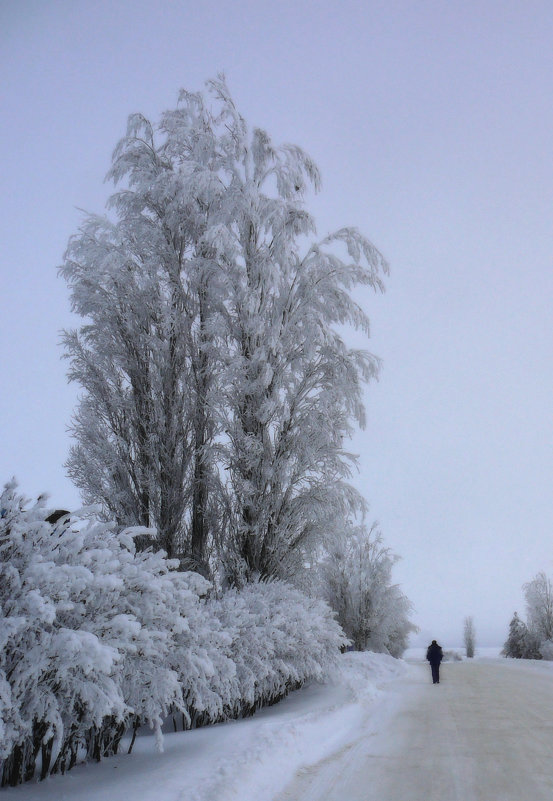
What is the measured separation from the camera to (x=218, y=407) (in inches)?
493

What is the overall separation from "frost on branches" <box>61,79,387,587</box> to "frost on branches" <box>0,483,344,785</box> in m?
5.42

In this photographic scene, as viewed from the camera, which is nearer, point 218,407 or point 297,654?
point 297,654

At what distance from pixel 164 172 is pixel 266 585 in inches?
383

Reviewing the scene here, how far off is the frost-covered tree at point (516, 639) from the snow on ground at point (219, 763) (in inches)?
1740

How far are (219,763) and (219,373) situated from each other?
819cm

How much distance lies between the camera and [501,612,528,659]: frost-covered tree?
4665 centimetres

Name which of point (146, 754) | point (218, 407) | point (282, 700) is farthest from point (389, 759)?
point (218, 407)

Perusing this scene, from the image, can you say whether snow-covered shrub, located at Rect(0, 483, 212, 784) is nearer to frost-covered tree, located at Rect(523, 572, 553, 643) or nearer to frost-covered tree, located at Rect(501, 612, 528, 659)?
frost-covered tree, located at Rect(523, 572, 553, 643)

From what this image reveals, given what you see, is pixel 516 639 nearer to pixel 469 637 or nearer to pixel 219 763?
pixel 469 637

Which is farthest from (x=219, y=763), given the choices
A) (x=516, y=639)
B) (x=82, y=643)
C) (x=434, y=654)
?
(x=516, y=639)

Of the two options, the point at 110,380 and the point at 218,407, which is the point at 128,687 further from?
the point at 110,380

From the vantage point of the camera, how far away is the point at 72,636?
14.3 ft

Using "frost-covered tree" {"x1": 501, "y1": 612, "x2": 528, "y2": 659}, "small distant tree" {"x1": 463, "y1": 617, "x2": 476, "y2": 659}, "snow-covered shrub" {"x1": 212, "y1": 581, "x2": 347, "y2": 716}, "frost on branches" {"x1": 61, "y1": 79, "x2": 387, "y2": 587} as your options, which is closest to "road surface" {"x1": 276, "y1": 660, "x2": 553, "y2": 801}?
"snow-covered shrub" {"x1": 212, "y1": 581, "x2": 347, "y2": 716}

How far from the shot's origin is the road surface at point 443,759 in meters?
4.99
